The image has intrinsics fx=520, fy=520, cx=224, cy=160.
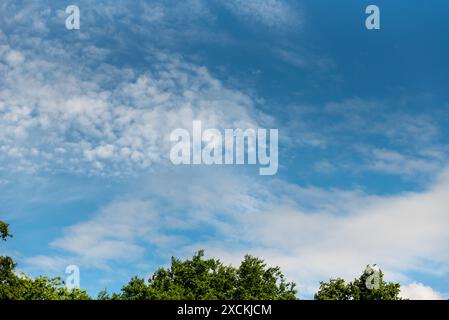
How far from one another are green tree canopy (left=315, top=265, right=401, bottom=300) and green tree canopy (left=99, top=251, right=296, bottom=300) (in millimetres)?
5135

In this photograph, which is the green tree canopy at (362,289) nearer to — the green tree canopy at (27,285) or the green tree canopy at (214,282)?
the green tree canopy at (214,282)

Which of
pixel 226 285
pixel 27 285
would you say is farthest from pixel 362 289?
pixel 27 285

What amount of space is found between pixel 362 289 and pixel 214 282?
64.5ft

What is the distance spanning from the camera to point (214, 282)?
71312 mm

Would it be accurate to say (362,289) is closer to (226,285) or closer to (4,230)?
(226,285)

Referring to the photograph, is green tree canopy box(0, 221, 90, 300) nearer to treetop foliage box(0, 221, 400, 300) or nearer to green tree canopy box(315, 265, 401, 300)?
treetop foliage box(0, 221, 400, 300)

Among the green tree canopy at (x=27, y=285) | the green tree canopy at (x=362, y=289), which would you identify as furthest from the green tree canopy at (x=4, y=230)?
the green tree canopy at (x=362, y=289)

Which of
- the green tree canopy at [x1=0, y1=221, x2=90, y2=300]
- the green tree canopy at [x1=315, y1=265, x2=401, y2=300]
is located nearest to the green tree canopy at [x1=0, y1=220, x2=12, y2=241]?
the green tree canopy at [x1=0, y1=221, x2=90, y2=300]

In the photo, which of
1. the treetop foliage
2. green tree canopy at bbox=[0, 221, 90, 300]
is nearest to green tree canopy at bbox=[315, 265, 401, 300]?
the treetop foliage

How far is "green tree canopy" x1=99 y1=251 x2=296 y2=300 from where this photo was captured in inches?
2685

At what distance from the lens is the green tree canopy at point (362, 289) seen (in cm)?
6588

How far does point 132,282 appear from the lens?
Result: 228 feet
